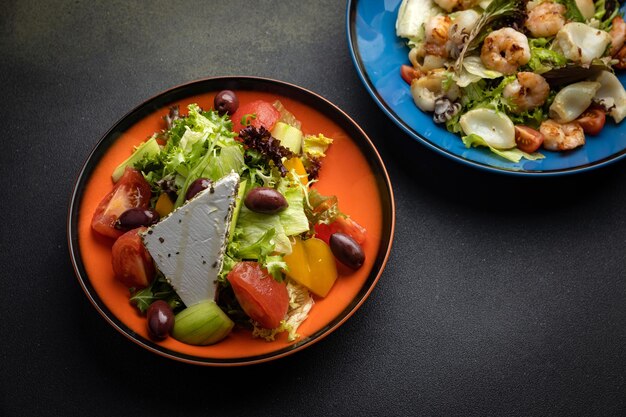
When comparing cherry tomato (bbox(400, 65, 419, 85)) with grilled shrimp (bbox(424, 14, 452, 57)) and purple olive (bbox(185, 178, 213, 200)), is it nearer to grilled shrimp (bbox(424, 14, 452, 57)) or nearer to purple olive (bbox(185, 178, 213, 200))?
grilled shrimp (bbox(424, 14, 452, 57))

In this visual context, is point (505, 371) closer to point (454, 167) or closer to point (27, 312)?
point (454, 167)

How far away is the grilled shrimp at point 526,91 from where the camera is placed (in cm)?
277

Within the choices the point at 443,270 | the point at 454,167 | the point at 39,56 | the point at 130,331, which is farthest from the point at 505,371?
the point at 39,56

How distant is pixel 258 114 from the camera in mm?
2613

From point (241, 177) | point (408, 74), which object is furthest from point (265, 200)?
point (408, 74)

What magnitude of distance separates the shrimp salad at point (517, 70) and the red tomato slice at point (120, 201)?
52.0 inches

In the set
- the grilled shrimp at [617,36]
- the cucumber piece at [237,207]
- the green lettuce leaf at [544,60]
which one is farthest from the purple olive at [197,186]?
the grilled shrimp at [617,36]

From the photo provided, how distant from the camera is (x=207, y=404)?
243 centimetres

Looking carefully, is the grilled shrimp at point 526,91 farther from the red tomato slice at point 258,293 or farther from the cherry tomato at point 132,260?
the cherry tomato at point 132,260

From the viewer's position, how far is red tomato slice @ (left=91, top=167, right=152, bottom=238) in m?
2.39

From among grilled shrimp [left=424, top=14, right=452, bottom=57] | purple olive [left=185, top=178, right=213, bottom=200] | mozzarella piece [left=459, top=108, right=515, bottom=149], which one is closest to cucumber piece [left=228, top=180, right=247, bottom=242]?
purple olive [left=185, top=178, right=213, bottom=200]

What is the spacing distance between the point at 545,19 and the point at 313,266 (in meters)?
1.72

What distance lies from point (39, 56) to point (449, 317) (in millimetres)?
2496

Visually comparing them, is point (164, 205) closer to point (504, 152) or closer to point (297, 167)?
point (297, 167)
